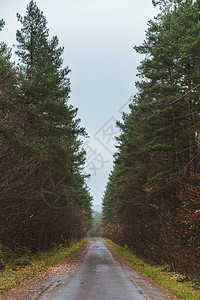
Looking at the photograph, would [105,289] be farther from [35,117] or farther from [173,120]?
[35,117]

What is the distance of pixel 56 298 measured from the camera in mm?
8055

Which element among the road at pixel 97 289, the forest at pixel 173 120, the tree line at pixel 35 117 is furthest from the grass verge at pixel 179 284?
the tree line at pixel 35 117

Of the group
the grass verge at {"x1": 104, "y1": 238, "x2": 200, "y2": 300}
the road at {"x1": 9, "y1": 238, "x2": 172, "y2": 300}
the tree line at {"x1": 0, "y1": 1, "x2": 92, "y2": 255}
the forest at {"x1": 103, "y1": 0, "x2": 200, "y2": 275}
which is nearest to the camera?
the road at {"x1": 9, "y1": 238, "x2": 172, "y2": 300}

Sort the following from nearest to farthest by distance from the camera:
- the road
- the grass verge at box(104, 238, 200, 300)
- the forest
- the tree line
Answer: the road
the grass verge at box(104, 238, 200, 300)
the forest
the tree line

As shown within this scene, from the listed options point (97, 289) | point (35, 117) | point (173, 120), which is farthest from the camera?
point (35, 117)

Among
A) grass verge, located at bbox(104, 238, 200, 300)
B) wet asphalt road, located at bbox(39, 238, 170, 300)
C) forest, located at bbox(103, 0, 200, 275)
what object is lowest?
grass verge, located at bbox(104, 238, 200, 300)

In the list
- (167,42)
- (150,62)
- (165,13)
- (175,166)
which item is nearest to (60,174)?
(175,166)

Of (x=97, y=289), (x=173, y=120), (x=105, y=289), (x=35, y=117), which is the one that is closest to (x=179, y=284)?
(x=105, y=289)

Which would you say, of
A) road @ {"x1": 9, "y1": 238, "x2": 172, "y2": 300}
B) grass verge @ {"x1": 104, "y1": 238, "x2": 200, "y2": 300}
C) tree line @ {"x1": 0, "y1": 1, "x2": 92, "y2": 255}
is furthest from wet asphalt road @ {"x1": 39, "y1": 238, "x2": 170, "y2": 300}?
tree line @ {"x1": 0, "y1": 1, "x2": 92, "y2": 255}

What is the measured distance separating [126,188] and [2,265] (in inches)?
536

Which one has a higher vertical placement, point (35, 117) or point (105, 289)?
point (35, 117)

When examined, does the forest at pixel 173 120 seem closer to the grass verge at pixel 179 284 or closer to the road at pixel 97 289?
the grass verge at pixel 179 284

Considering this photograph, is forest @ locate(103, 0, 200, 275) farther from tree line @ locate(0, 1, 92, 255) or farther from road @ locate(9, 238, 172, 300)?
tree line @ locate(0, 1, 92, 255)

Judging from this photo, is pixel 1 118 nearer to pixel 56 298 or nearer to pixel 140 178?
pixel 56 298
